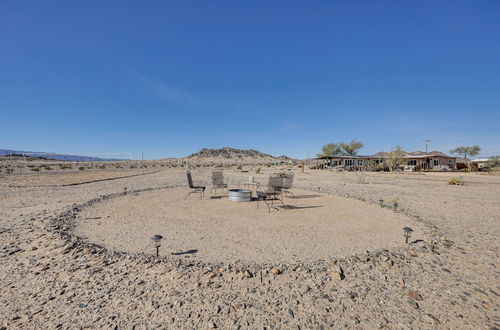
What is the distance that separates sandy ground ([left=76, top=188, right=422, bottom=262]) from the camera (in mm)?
4164

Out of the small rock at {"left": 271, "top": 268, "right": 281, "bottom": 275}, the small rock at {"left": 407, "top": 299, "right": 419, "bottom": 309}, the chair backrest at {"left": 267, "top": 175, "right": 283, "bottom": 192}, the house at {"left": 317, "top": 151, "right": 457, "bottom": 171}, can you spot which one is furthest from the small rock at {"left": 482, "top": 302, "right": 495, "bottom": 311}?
the house at {"left": 317, "top": 151, "right": 457, "bottom": 171}

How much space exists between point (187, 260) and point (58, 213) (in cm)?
524

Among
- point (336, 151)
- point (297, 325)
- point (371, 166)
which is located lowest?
point (297, 325)

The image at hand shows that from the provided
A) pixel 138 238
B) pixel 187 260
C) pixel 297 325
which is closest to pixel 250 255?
pixel 187 260

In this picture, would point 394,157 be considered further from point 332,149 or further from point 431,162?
point 332,149

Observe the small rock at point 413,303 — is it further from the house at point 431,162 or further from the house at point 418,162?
the house at point 431,162

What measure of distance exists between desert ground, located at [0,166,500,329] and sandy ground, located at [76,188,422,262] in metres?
0.04

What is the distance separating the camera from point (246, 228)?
5398 mm

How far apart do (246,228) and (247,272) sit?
213 centimetres

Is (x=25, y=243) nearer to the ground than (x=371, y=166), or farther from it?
nearer to the ground

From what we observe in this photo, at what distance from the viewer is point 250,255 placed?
3924mm

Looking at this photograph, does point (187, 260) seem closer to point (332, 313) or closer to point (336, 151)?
point (332, 313)

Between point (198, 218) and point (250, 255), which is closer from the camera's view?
point (250, 255)

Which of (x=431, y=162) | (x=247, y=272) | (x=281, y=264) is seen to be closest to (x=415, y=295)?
(x=281, y=264)
